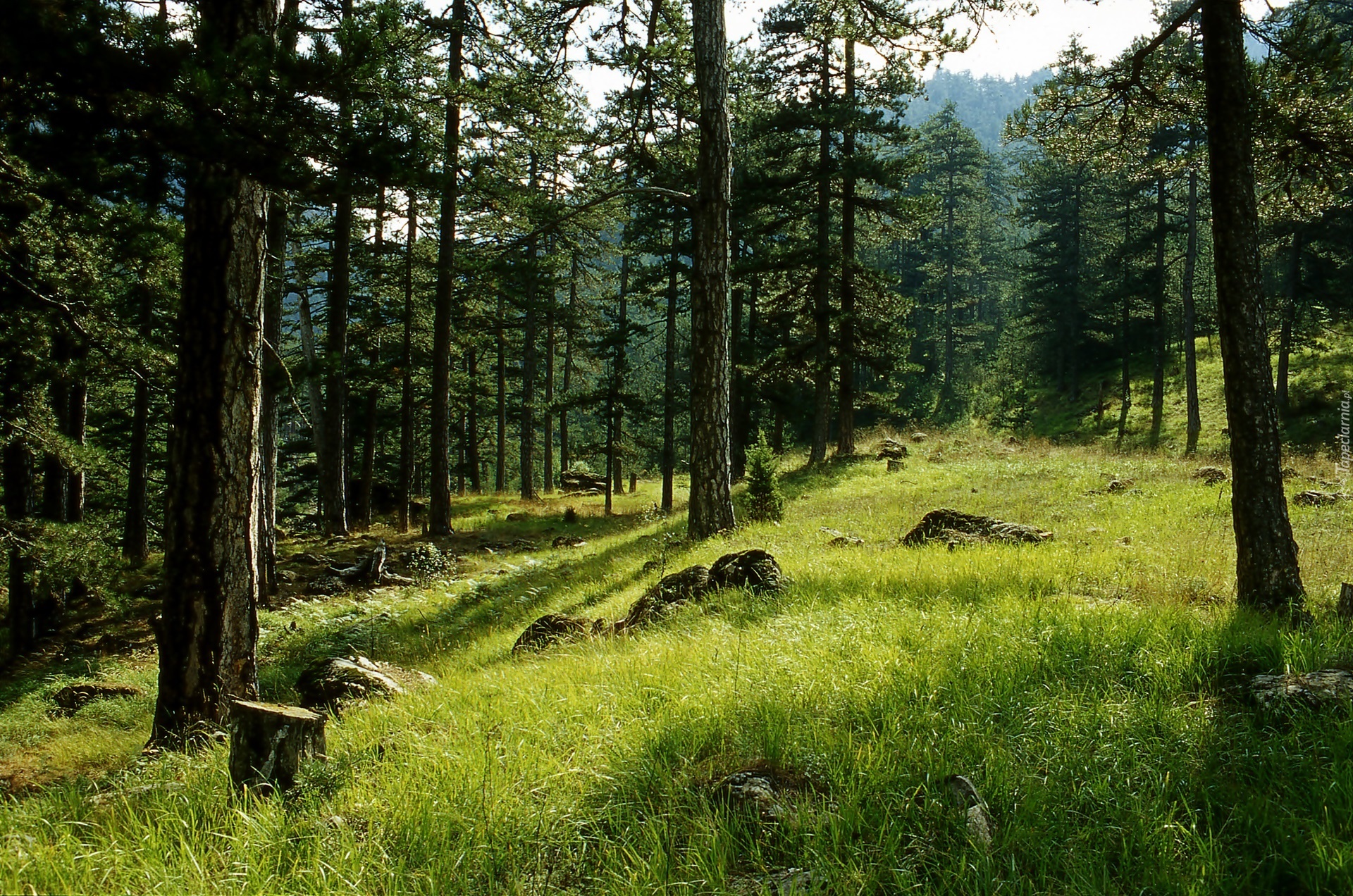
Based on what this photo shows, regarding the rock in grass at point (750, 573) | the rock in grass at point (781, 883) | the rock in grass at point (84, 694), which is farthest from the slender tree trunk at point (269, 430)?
the rock in grass at point (781, 883)

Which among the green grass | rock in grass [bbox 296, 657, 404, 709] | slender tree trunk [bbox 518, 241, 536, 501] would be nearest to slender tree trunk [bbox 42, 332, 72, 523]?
rock in grass [bbox 296, 657, 404, 709]

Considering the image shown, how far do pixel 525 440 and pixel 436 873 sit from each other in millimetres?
23689

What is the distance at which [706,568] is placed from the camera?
6215 mm

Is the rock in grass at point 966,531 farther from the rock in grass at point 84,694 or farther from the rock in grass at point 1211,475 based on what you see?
the rock in grass at point 84,694

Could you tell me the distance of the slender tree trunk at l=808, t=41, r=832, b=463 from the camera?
18.5 meters

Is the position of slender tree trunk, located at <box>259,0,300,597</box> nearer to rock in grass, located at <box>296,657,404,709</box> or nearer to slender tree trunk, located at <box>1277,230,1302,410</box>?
rock in grass, located at <box>296,657,404,709</box>

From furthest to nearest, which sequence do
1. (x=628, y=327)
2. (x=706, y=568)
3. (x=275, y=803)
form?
(x=628, y=327) < (x=706, y=568) < (x=275, y=803)

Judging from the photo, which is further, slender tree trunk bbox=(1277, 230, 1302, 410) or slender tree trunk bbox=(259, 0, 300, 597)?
slender tree trunk bbox=(1277, 230, 1302, 410)

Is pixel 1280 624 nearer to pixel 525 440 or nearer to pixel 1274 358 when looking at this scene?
pixel 525 440

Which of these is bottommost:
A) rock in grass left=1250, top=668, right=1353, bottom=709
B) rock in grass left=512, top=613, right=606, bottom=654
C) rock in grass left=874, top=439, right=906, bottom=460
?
rock in grass left=512, top=613, right=606, bottom=654

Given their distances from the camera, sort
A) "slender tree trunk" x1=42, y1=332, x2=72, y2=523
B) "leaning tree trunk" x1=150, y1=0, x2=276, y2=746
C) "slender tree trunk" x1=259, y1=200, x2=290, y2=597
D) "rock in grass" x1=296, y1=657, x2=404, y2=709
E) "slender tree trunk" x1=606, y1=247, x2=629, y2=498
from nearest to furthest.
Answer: "leaning tree trunk" x1=150, y1=0, x2=276, y2=746, "rock in grass" x1=296, y1=657, x2=404, y2=709, "slender tree trunk" x1=42, y1=332, x2=72, y2=523, "slender tree trunk" x1=259, y1=200, x2=290, y2=597, "slender tree trunk" x1=606, y1=247, x2=629, y2=498

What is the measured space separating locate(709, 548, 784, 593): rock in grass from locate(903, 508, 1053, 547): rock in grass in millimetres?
2343

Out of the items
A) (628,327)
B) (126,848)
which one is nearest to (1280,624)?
(126,848)

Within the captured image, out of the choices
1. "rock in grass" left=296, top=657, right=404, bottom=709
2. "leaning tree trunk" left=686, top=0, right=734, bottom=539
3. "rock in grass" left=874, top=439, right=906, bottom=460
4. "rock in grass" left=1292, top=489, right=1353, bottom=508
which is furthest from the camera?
"rock in grass" left=874, top=439, right=906, bottom=460
